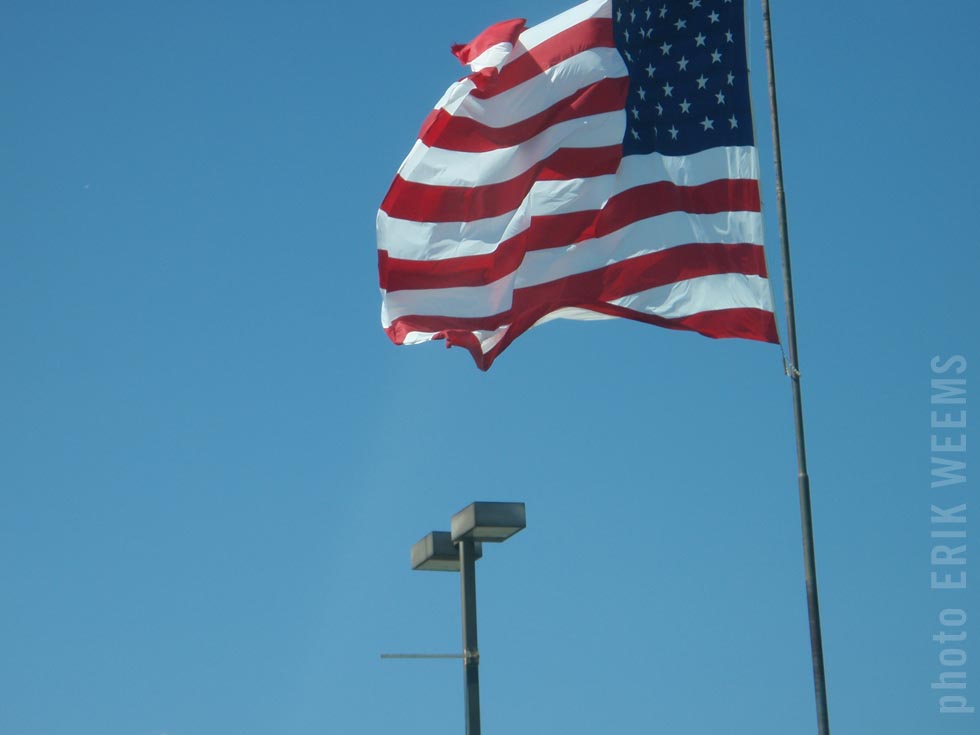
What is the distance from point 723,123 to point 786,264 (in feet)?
8.67

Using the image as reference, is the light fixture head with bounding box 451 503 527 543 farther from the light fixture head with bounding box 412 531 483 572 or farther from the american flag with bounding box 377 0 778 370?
the american flag with bounding box 377 0 778 370

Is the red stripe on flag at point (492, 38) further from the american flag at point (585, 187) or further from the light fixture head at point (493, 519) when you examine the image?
the light fixture head at point (493, 519)

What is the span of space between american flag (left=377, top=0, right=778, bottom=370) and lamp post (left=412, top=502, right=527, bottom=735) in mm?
2544

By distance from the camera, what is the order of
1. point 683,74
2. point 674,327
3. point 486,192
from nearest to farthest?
1. point 674,327
2. point 683,74
3. point 486,192

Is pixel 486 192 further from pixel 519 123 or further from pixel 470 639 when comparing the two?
pixel 470 639

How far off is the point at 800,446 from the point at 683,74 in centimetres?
509

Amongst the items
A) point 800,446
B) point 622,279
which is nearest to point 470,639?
point 800,446

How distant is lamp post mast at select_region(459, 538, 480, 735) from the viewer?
591 inches

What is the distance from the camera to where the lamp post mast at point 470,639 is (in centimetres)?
1500

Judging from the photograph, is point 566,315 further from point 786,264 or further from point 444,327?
point 786,264

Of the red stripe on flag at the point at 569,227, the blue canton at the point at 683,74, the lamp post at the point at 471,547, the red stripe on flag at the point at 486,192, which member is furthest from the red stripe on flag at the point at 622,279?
the lamp post at the point at 471,547

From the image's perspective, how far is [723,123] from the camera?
17938mm

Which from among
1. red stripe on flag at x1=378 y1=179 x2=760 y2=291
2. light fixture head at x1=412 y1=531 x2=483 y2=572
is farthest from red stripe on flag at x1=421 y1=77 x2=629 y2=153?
light fixture head at x1=412 y1=531 x2=483 y2=572

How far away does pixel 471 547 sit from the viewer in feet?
51.1
